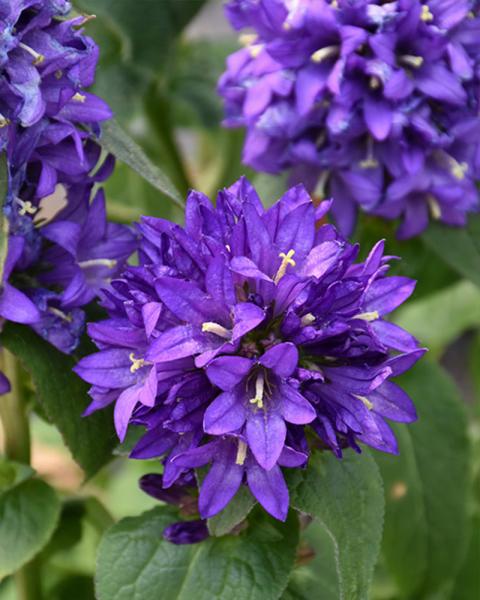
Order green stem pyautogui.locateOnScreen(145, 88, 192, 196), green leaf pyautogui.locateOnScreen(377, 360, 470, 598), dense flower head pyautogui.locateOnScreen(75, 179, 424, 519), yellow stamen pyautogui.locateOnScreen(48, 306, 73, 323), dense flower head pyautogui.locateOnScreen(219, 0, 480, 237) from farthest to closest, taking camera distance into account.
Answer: green stem pyautogui.locateOnScreen(145, 88, 192, 196)
green leaf pyautogui.locateOnScreen(377, 360, 470, 598)
dense flower head pyautogui.locateOnScreen(219, 0, 480, 237)
yellow stamen pyautogui.locateOnScreen(48, 306, 73, 323)
dense flower head pyautogui.locateOnScreen(75, 179, 424, 519)

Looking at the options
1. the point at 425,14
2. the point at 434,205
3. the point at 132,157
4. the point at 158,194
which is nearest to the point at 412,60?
the point at 425,14

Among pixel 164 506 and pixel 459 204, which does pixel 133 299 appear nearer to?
pixel 164 506

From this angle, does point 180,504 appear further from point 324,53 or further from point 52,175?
point 324,53

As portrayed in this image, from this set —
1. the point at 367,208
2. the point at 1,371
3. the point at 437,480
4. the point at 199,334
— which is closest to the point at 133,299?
the point at 199,334

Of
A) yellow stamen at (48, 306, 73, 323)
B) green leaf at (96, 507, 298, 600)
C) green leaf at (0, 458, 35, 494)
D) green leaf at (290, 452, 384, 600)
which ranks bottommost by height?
green leaf at (0, 458, 35, 494)

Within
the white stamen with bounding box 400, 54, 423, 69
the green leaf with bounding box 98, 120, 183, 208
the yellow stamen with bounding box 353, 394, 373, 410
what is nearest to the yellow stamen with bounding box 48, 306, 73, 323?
the green leaf with bounding box 98, 120, 183, 208

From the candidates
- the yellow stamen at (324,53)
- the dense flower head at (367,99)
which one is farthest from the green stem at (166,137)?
the yellow stamen at (324,53)

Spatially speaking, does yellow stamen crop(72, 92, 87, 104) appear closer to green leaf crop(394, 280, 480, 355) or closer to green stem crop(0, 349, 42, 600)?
green stem crop(0, 349, 42, 600)
